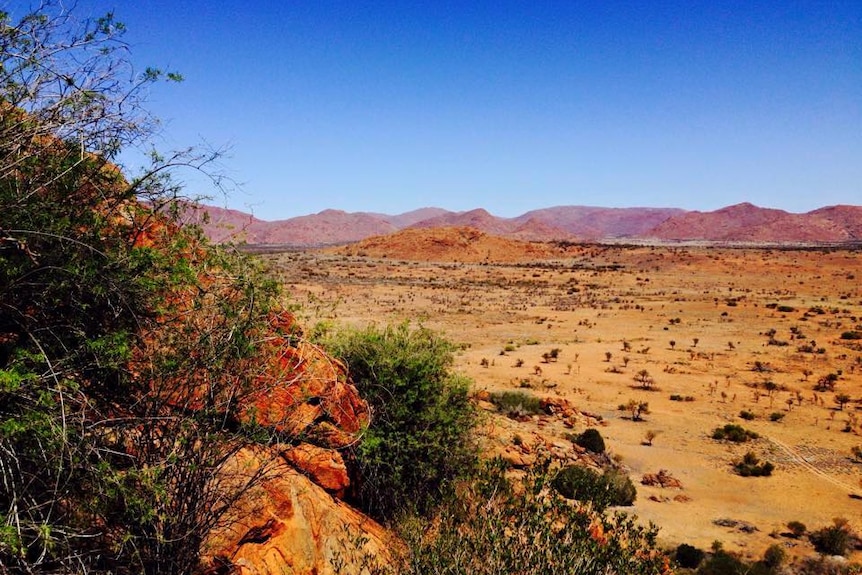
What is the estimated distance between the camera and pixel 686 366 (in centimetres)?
2400

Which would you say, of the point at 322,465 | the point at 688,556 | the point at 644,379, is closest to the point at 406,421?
the point at 322,465

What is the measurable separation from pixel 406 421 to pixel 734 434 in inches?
477

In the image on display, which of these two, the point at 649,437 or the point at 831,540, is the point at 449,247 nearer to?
the point at 649,437

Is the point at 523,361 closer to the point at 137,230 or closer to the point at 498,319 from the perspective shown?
the point at 498,319

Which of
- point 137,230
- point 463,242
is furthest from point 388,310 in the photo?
point 463,242

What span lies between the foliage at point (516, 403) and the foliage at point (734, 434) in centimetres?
522

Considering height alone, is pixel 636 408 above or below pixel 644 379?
below

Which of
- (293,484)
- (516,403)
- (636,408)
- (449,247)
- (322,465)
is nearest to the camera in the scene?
(293,484)

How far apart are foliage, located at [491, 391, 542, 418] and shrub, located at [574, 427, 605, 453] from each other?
7.58 ft

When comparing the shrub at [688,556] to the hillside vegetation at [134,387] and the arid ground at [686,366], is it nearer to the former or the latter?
the arid ground at [686,366]

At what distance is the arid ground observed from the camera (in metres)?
11.8

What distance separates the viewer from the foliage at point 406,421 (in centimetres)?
721

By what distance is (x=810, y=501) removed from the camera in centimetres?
1178

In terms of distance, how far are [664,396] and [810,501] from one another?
786cm
